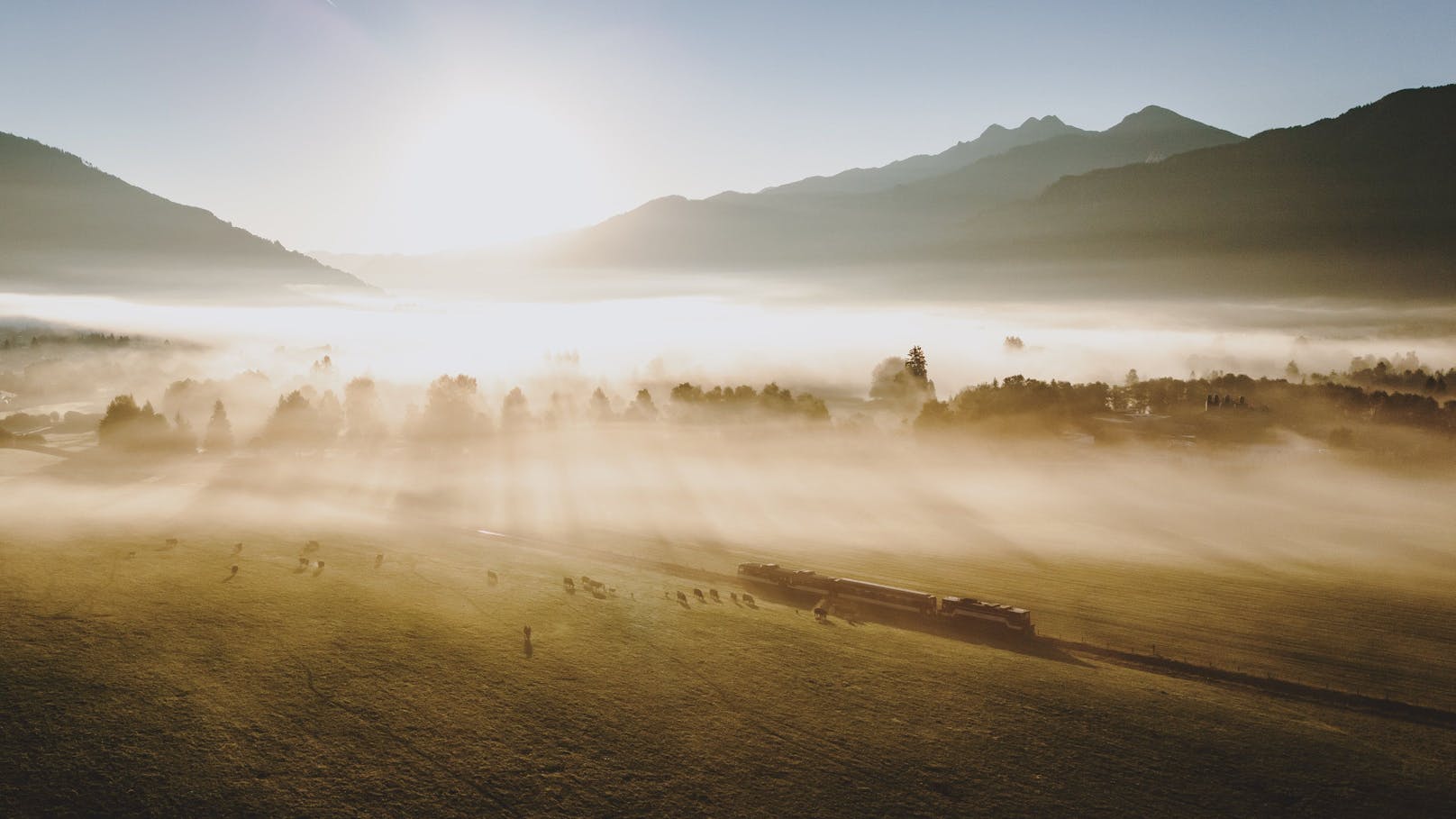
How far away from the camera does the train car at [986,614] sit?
81125 millimetres

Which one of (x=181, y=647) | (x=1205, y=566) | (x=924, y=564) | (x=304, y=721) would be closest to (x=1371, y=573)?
(x=1205, y=566)

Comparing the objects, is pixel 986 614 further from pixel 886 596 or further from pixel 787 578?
pixel 787 578

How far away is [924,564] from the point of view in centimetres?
11419

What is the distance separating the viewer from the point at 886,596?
89250 millimetres

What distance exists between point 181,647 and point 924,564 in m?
97.9

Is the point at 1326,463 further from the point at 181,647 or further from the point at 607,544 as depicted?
the point at 181,647

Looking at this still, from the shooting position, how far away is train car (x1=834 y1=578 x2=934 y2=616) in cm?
8650

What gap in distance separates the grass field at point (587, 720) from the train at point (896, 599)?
6.45 meters

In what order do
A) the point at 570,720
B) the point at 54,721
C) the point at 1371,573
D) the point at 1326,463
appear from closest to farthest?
the point at 54,721
the point at 570,720
the point at 1371,573
the point at 1326,463

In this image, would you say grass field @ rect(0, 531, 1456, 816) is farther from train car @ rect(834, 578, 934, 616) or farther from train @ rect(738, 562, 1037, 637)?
train car @ rect(834, 578, 934, 616)

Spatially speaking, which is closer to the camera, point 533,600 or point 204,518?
point 533,600

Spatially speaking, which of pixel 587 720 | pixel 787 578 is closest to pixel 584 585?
pixel 787 578

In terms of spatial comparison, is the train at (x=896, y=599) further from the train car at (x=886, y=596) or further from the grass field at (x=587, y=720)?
the grass field at (x=587, y=720)

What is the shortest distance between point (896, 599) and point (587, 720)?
4645 centimetres
